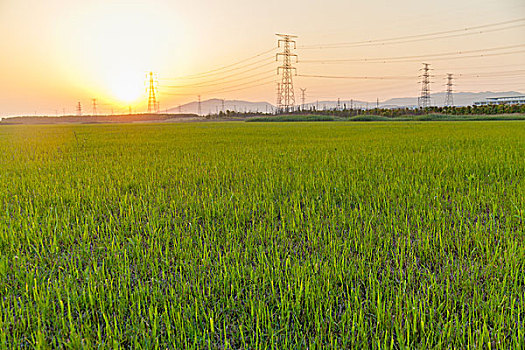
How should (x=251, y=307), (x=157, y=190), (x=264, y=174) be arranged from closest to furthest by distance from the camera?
(x=251, y=307)
(x=157, y=190)
(x=264, y=174)

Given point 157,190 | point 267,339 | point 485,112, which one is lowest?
point 267,339

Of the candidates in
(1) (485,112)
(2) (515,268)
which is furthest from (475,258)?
(1) (485,112)

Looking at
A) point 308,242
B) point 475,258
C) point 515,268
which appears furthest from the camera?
point 308,242

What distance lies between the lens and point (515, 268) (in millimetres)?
1907

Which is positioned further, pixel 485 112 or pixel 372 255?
pixel 485 112

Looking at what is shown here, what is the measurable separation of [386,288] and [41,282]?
2.05 metres

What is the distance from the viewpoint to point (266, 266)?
197 centimetres

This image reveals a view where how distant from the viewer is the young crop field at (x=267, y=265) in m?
1.41

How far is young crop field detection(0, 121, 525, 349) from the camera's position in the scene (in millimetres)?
1406

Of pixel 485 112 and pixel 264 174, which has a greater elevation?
pixel 485 112

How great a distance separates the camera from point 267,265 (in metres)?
1.96

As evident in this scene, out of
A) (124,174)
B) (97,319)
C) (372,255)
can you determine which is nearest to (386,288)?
(372,255)

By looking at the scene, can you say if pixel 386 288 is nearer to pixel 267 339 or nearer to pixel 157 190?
pixel 267 339

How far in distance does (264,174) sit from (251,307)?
333 cm
